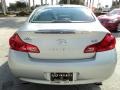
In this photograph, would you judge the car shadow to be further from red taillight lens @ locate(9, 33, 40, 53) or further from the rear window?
the rear window

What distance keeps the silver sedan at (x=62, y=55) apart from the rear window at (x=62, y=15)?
0.91 metres

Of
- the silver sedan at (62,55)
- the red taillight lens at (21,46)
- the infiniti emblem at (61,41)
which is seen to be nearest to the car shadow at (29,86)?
the silver sedan at (62,55)

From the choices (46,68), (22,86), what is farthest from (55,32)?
(22,86)

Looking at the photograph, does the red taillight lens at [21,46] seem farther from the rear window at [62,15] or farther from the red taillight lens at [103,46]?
the rear window at [62,15]

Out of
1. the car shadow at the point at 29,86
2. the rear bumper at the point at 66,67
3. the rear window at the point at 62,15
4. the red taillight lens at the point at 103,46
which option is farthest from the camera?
the rear window at the point at 62,15

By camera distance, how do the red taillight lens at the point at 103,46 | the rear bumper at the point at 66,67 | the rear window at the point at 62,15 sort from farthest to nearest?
the rear window at the point at 62,15, the red taillight lens at the point at 103,46, the rear bumper at the point at 66,67

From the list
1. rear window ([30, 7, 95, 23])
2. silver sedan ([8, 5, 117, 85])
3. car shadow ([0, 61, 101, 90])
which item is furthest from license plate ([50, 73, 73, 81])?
rear window ([30, 7, 95, 23])

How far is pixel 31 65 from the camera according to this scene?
4332 mm

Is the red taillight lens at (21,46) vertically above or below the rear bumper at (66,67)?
above

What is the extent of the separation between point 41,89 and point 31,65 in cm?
90

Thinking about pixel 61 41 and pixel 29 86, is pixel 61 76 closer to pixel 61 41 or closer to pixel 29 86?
pixel 61 41

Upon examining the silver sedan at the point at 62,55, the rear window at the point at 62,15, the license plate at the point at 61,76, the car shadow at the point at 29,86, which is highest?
the rear window at the point at 62,15

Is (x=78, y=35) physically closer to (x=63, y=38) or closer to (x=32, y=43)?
(x=63, y=38)

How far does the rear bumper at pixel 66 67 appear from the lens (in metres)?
4.27
